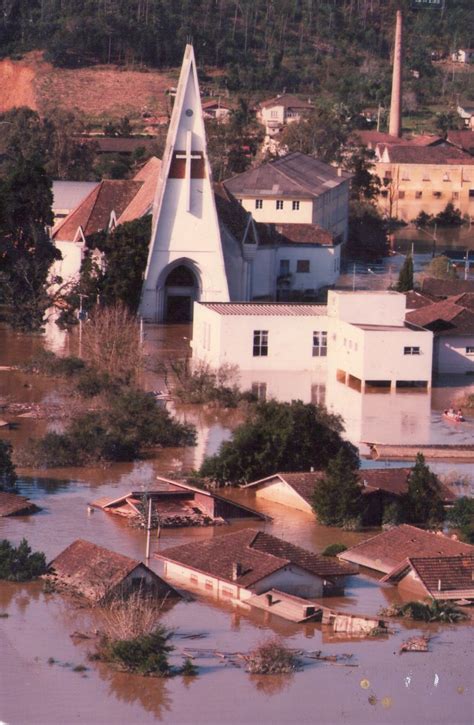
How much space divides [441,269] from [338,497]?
90.6 ft

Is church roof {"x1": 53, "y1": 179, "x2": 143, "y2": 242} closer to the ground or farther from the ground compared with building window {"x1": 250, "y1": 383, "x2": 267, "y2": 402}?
farther from the ground

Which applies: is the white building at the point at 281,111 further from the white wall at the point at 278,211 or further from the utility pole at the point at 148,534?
the utility pole at the point at 148,534

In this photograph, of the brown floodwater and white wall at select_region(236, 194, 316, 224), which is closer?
the brown floodwater

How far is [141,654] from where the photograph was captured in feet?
62.4

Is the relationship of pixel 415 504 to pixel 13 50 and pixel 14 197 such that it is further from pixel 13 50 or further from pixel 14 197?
pixel 13 50

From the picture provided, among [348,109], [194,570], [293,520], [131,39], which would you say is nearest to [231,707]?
[194,570]

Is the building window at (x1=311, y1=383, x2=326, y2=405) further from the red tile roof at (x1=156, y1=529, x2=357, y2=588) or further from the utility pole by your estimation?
the red tile roof at (x1=156, y1=529, x2=357, y2=588)

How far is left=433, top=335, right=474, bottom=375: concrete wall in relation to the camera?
39188mm

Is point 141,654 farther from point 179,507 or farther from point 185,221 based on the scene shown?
point 185,221

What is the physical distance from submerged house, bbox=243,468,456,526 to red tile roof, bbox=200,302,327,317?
11711mm

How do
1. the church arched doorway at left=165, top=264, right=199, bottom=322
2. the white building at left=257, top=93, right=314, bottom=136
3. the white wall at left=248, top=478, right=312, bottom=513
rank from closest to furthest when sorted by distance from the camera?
1. the white wall at left=248, top=478, right=312, bottom=513
2. the church arched doorway at left=165, top=264, right=199, bottom=322
3. the white building at left=257, top=93, right=314, bottom=136

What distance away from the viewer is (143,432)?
3036 cm

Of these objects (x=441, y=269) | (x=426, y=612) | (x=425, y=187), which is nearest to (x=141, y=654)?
(x=426, y=612)

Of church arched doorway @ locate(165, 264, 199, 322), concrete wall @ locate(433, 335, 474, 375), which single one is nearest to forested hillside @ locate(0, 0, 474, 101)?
church arched doorway @ locate(165, 264, 199, 322)
